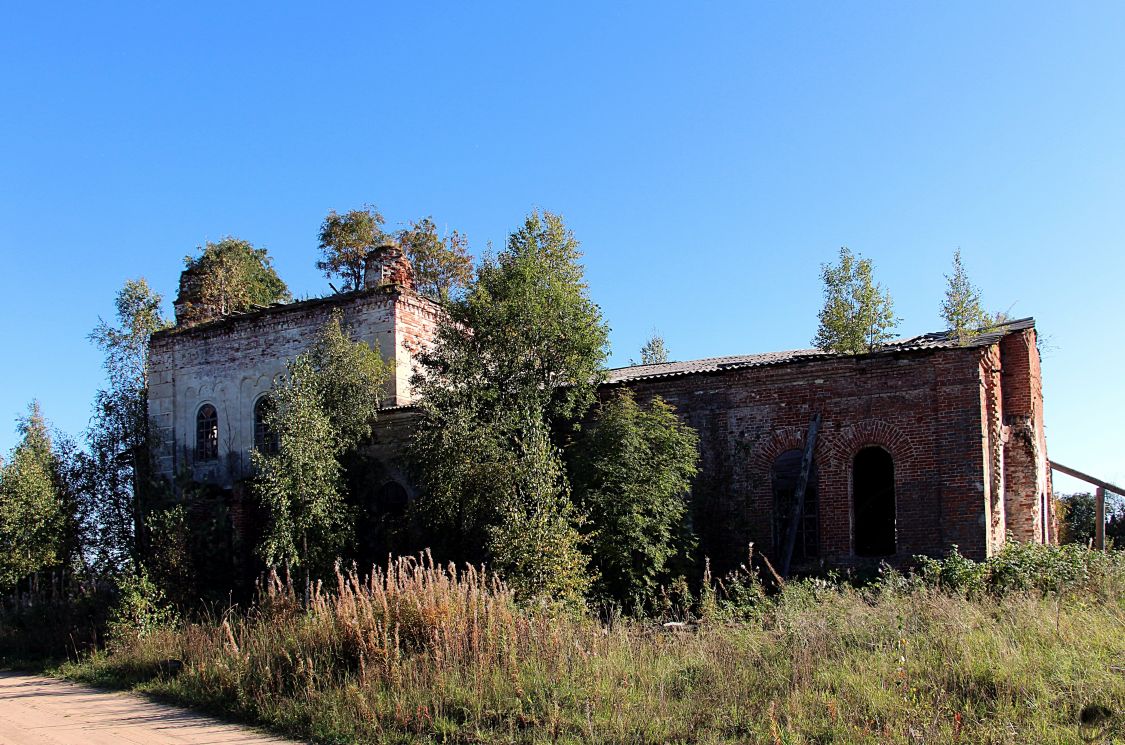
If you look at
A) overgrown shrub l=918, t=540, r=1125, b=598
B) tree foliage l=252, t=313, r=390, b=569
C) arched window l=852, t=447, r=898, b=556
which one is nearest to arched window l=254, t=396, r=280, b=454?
tree foliage l=252, t=313, r=390, b=569

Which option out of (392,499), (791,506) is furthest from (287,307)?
(791,506)

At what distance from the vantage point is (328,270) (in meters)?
35.8

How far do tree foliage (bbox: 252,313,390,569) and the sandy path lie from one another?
3530mm

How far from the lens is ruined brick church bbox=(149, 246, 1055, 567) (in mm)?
15281

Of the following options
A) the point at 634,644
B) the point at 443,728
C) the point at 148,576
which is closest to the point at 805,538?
the point at 634,644

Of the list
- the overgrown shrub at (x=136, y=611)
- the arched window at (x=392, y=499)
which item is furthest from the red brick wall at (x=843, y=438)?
the overgrown shrub at (x=136, y=611)

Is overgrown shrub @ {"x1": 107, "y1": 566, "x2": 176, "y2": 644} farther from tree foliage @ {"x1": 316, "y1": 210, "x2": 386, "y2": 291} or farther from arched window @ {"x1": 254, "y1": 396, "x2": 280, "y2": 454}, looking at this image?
tree foliage @ {"x1": 316, "y1": 210, "x2": 386, "y2": 291}

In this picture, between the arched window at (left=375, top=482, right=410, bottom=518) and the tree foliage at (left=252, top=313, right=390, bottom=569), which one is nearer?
the tree foliage at (left=252, top=313, right=390, bottom=569)

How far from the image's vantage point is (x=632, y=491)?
1487cm

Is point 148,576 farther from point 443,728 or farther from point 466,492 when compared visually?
point 443,728

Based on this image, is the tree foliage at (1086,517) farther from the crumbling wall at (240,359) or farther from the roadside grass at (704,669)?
the crumbling wall at (240,359)

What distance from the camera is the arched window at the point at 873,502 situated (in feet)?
57.4

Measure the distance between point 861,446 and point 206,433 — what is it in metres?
16.3

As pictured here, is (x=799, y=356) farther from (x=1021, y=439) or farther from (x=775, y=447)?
(x=1021, y=439)
